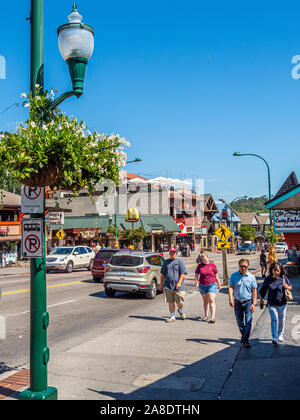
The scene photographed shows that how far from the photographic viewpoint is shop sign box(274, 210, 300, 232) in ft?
83.6

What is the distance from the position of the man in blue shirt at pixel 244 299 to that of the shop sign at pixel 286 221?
17993 mm

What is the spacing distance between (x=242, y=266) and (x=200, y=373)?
96.2 inches

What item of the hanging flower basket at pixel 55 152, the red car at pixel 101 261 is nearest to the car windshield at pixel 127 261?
the red car at pixel 101 261

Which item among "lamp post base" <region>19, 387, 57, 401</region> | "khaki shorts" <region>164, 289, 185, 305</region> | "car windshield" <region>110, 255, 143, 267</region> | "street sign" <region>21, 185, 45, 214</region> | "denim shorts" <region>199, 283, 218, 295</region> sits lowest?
"lamp post base" <region>19, 387, 57, 401</region>

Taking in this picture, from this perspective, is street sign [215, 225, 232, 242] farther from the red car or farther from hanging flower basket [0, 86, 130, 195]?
hanging flower basket [0, 86, 130, 195]

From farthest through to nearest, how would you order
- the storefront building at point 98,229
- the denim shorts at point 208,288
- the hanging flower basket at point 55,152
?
the storefront building at point 98,229
the denim shorts at point 208,288
the hanging flower basket at point 55,152

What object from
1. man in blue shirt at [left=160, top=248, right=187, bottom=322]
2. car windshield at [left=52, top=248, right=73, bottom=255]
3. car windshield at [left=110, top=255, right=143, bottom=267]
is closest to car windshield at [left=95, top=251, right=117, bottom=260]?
car windshield at [left=110, top=255, right=143, bottom=267]

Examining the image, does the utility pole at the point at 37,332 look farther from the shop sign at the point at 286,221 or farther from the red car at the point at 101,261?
the shop sign at the point at 286,221

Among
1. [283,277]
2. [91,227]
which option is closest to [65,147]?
[283,277]

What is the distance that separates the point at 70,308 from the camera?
1342 centimetres

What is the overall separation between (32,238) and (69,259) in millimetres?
22937

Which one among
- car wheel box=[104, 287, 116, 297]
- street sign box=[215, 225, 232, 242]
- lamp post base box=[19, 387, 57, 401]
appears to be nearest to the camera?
lamp post base box=[19, 387, 57, 401]

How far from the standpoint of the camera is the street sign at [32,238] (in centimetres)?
512

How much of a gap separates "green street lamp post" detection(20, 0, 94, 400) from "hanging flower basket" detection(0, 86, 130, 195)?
0.79 ft
